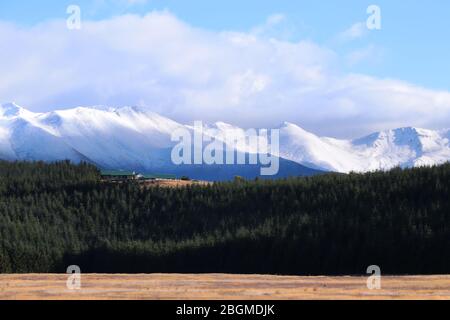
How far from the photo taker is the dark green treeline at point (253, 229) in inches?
5620

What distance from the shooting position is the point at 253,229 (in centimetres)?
16350

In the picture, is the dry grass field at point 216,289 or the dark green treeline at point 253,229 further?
the dark green treeline at point 253,229

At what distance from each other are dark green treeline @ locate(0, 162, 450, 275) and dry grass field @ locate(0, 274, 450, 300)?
4092 cm

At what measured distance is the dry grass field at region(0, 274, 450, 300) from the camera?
75.8 meters

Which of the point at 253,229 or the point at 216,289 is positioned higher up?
the point at 253,229

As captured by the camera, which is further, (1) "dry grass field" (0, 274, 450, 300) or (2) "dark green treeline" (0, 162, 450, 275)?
(2) "dark green treeline" (0, 162, 450, 275)

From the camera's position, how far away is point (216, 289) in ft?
278

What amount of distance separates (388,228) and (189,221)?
48179mm

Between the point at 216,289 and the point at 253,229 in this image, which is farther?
the point at 253,229

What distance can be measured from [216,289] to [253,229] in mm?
79108

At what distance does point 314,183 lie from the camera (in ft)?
623

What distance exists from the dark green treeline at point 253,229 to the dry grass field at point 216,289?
134 feet
